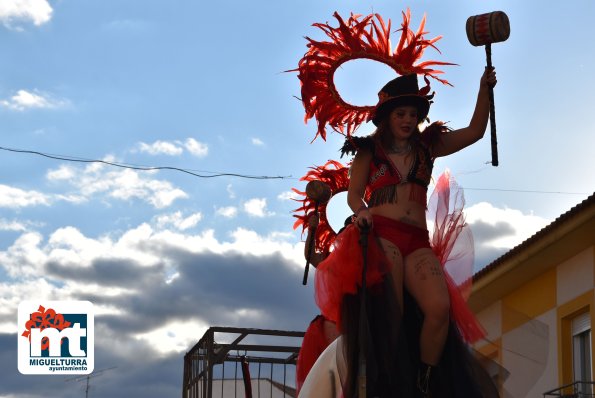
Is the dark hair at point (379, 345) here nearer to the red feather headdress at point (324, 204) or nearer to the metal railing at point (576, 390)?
the red feather headdress at point (324, 204)

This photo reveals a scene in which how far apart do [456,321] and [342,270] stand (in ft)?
2.14

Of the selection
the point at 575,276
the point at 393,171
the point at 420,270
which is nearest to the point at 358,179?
the point at 393,171

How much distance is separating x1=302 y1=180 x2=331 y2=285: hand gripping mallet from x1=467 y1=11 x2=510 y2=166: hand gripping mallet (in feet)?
5.92

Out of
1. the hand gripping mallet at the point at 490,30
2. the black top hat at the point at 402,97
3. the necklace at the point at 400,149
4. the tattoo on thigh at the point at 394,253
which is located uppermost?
the hand gripping mallet at the point at 490,30

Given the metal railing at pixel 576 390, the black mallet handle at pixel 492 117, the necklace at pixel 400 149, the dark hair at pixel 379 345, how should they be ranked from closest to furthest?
the dark hair at pixel 379 345, the black mallet handle at pixel 492 117, the necklace at pixel 400 149, the metal railing at pixel 576 390

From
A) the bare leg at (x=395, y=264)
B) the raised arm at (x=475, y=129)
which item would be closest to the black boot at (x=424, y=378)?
the bare leg at (x=395, y=264)

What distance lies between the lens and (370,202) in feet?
21.5

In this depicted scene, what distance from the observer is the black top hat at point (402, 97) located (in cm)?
664

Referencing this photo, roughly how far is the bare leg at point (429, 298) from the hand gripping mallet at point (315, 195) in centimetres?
180

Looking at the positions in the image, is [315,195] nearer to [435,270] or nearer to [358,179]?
[358,179]

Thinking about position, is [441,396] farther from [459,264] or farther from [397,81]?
[397,81]

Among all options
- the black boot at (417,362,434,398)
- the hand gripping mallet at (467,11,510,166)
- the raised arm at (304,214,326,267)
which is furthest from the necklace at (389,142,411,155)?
the raised arm at (304,214,326,267)

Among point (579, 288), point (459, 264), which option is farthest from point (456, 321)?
point (579, 288)

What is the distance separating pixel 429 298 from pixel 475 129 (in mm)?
1037
